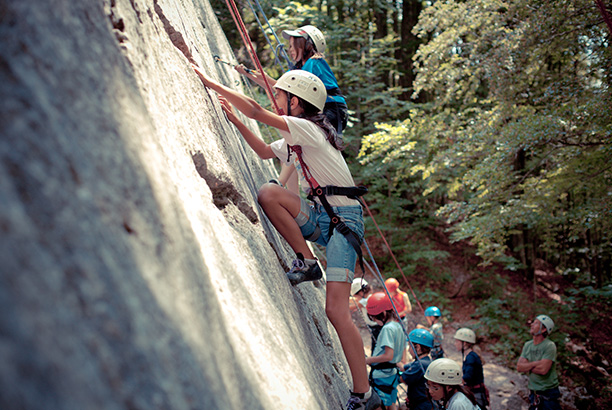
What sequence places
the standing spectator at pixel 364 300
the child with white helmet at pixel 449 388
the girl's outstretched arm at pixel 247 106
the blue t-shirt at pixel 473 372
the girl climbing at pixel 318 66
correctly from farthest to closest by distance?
the standing spectator at pixel 364 300
the blue t-shirt at pixel 473 372
the child with white helmet at pixel 449 388
the girl climbing at pixel 318 66
the girl's outstretched arm at pixel 247 106

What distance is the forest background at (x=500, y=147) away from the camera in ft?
22.5

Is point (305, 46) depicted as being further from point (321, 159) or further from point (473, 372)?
point (473, 372)

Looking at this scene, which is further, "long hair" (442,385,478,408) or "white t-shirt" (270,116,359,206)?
"long hair" (442,385,478,408)

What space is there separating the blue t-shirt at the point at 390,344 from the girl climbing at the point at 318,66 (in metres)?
2.63

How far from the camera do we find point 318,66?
3.97 meters

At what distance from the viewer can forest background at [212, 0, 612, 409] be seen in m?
6.85

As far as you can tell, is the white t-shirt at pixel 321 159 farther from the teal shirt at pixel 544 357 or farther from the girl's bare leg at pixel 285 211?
the teal shirt at pixel 544 357

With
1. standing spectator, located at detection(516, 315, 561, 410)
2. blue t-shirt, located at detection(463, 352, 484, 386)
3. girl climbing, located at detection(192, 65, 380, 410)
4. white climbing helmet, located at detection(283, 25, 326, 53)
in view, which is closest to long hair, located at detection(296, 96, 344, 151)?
girl climbing, located at detection(192, 65, 380, 410)

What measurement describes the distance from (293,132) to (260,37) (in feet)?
37.8

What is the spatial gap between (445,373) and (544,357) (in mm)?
3398

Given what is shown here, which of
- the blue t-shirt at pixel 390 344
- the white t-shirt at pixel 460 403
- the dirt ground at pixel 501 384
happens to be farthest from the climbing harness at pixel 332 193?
the dirt ground at pixel 501 384

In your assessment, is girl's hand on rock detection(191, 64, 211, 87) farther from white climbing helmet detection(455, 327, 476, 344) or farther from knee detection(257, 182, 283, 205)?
white climbing helmet detection(455, 327, 476, 344)

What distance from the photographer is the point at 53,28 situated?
1145mm

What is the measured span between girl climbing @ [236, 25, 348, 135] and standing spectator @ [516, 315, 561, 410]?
5.30 meters
